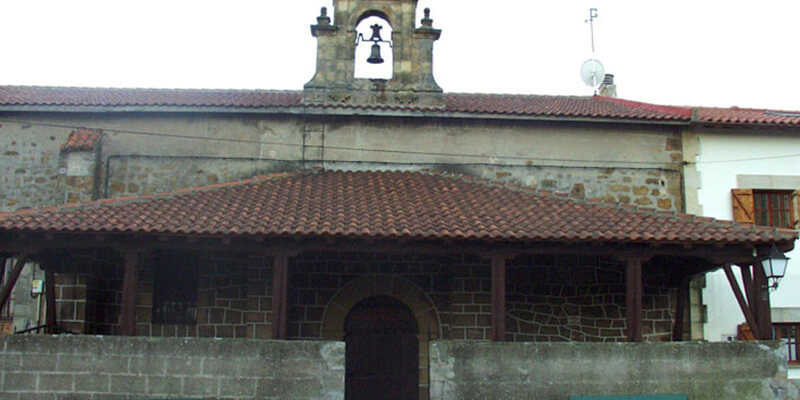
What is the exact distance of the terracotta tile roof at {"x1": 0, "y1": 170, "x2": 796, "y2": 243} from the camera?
946 cm

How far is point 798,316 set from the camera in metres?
12.5

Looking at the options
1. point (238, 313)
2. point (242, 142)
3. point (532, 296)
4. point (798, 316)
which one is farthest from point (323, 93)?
point (798, 316)

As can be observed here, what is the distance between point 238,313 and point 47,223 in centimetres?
319

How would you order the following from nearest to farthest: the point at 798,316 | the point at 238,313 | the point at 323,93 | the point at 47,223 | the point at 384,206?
the point at 47,223
the point at 384,206
the point at 238,313
the point at 798,316
the point at 323,93

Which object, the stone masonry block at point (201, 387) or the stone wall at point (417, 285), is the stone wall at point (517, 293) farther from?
the stone masonry block at point (201, 387)

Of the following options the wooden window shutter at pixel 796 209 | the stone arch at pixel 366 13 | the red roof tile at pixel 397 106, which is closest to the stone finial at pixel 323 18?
the stone arch at pixel 366 13

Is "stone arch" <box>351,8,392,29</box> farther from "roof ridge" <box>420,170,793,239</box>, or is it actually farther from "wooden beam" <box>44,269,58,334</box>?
"wooden beam" <box>44,269,58,334</box>

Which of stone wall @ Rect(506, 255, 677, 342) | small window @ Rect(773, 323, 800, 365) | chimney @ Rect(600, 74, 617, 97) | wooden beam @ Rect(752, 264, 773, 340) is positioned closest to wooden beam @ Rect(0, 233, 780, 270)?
wooden beam @ Rect(752, 264, 773, 340)

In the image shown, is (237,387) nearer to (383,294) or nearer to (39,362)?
(39,362)

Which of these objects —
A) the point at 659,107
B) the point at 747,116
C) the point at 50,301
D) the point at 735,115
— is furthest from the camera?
the point at 659,107

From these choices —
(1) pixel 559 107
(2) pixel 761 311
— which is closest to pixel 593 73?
(1) pixel 559 107

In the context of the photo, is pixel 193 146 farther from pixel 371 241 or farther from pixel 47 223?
pixel 371 241

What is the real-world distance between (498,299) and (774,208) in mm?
6213

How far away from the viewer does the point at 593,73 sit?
1827 cm
